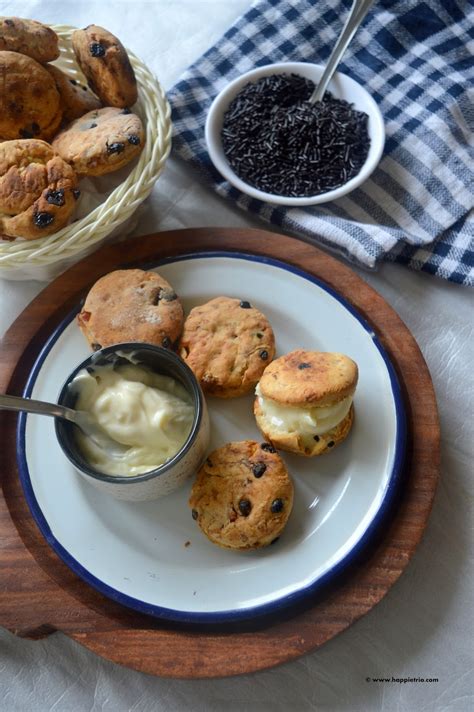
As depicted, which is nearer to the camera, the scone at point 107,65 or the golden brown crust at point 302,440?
the golden brown crust at point 302,440

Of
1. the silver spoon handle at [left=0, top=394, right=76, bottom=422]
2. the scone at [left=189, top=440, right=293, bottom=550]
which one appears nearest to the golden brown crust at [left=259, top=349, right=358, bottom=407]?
the scone at [left=189, top=440, right=293, bottom=550]

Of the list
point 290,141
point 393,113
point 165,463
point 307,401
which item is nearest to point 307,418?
point 307,401

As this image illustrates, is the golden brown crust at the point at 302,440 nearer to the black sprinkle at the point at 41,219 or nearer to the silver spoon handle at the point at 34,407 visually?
the silver spoon handle at the point at 34,407

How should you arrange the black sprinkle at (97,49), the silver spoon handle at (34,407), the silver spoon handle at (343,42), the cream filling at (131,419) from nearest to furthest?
the silver spoon handle at (34,407), the cream filling at (131,419), the black sprinkle at (97,49), the silver spoon handle at (343,42)

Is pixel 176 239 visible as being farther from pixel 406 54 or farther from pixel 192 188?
pixel 406 54

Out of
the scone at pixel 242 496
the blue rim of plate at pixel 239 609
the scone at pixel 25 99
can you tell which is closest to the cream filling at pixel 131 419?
the scone at pixel 242 496
